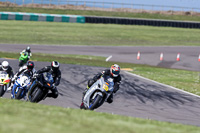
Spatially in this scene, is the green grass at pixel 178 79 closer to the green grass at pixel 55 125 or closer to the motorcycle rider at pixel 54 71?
the motorcycle rider at pixel 54 71

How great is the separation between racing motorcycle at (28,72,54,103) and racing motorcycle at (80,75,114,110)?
1.25 meters

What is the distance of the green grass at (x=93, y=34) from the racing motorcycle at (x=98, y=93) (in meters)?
27.3

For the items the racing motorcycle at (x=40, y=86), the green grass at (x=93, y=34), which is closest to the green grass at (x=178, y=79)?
the racing motorcycle at (x=40, y=86)

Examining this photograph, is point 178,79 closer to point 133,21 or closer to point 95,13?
point 133,21

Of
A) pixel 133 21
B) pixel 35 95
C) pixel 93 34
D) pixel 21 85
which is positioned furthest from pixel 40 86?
pixel 133 21

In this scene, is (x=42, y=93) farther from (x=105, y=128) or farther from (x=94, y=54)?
(x=94, y=54)

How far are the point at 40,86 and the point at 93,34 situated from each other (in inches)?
1335

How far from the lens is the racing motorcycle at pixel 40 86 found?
37.0ft

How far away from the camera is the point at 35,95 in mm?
11570

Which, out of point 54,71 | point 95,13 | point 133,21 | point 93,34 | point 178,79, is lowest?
point 93,34

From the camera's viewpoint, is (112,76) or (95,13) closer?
(112,76)

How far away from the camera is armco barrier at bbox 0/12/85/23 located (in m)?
48.2

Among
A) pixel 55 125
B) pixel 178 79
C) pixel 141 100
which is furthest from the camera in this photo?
pixel 178 79

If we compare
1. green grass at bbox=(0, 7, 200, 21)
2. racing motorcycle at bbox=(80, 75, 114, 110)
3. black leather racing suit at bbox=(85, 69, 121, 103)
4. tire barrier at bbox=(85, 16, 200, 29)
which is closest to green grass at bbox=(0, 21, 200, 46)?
tire barrier at bbox=(85, 16, 200, 29)
